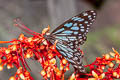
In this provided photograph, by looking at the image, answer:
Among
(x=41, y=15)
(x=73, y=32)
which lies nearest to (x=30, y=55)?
(x=73, y=32)

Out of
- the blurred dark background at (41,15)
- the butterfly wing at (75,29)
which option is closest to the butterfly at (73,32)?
the butterfly wing at (75,29)

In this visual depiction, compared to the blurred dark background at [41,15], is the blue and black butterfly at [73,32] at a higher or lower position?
lower

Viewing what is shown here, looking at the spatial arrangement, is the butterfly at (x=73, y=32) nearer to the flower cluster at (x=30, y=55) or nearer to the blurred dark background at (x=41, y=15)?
the flower cluster at (x=30, y=55)

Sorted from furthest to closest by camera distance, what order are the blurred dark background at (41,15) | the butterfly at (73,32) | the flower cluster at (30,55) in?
the blurred dark background at (41,15) → the butterfly at (73,32) → the flower cluster at (30,55)

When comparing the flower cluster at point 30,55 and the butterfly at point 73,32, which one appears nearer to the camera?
the flower cluster at point 30,55

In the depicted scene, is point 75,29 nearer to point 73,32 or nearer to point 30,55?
point 73,32

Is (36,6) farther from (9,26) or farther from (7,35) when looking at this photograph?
(7,35)

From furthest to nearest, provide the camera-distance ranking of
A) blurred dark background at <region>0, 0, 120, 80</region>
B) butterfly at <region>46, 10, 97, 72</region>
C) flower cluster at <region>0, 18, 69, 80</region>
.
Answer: blurred dark background at <region>0, 0, 120, 80</region>
butterfly at <region>46, 10, 97, 72</region>
flower cluster at <region>0, 18, 69, 80</region>

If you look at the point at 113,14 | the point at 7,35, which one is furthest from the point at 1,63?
the point at 113,14

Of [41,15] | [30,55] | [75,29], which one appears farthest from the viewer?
[41,15]

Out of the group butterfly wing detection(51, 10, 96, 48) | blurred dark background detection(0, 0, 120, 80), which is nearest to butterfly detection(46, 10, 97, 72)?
butterfly wing detection(51, 10, 96, 48)

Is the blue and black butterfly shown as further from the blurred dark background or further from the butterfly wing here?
the blurred dark background
